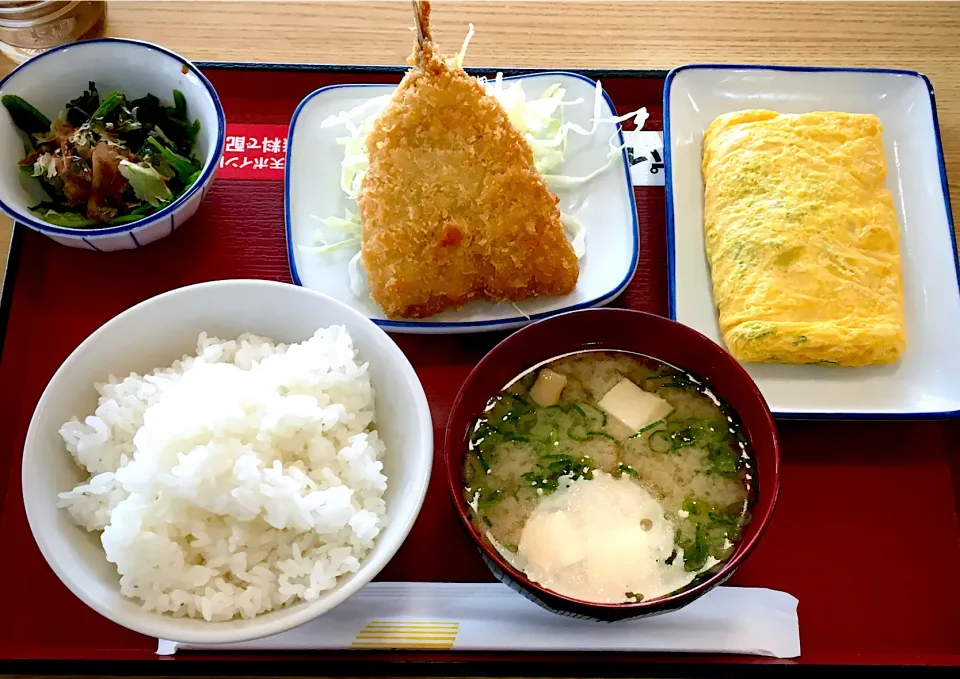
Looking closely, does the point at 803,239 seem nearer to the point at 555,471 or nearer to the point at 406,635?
the point at 555,471

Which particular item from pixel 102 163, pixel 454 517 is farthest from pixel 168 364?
pixel 454 517

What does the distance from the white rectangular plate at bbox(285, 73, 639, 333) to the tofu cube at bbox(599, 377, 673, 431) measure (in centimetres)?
29

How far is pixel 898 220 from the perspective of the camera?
193 cm

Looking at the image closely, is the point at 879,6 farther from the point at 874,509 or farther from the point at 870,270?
the point at 874,509

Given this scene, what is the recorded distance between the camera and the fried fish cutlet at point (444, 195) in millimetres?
1732

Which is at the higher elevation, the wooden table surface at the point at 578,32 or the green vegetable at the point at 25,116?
the wooden table surface at the point at 578,32

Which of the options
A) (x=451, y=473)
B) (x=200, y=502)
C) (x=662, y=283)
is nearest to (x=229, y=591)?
(x=200, y=502)

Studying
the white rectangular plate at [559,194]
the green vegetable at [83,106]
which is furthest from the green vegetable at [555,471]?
the green vegetable at [83,106]

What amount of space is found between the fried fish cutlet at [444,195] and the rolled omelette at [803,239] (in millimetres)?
427

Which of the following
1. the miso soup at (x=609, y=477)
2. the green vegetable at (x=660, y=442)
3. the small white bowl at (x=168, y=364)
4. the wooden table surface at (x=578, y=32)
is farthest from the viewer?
the wooden table surface at (x=578, y=32)

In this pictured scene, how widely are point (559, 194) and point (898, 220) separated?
839mm

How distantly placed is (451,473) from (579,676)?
1.49ft

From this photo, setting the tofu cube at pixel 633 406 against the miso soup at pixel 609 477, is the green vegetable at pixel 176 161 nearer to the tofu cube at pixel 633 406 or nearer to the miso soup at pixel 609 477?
the miso soup at pixel 609 477

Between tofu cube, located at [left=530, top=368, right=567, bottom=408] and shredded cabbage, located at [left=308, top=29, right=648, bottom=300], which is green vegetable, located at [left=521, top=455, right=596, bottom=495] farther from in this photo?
shredded cabbage, located at [left=308, top=29, right=648, bottom=300]
